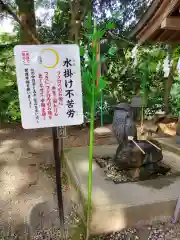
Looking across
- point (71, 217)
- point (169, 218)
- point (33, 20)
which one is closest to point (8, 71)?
point (33, 20)

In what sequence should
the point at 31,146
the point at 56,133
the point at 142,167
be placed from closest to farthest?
the point at 56,133 → the point at 142,167 → the point at 31,146

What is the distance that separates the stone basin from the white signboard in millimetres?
1038

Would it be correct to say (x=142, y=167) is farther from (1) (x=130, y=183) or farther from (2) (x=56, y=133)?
(2) (x=56, y=133)

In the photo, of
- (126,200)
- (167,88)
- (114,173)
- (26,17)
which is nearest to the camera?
(126,200)

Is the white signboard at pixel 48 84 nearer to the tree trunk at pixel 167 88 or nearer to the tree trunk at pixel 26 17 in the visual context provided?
the tree trunk at pixel 26 17

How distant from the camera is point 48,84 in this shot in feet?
6.00

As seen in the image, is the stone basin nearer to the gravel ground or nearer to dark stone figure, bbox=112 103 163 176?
the gravel ground

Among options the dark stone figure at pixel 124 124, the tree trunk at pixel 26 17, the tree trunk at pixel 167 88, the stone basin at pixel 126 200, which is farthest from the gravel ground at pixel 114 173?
the tree trunk at pixel 167 88

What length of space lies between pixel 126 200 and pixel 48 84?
59.1 inches

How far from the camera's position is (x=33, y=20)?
248 inches

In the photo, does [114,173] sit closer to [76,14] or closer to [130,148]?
[130,148]

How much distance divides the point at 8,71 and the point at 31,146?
133 inches

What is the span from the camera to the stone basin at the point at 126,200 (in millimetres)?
2336

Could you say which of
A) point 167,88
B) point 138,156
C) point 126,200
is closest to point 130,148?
point 138,156
